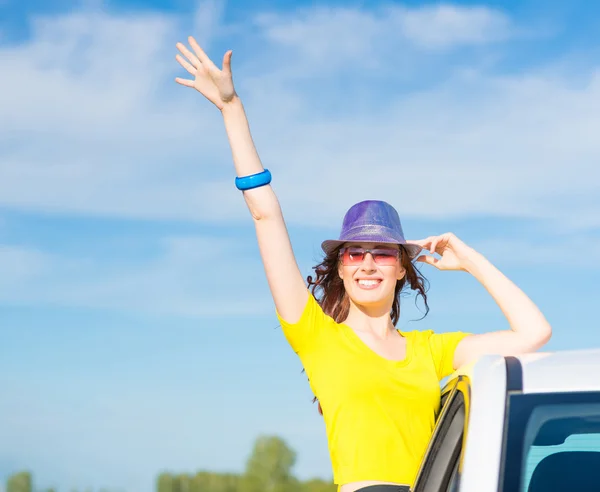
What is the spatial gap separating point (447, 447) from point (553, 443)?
1.14ft

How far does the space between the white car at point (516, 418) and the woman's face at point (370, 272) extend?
1273 millimetres

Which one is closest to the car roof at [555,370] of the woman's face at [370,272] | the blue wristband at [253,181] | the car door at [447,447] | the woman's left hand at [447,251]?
the car door at [447,447]

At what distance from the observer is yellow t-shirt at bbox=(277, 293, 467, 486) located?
12.5ft

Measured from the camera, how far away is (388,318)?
454cm

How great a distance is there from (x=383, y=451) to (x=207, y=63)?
193 centimetres

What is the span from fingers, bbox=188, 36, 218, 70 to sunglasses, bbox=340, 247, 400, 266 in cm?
109

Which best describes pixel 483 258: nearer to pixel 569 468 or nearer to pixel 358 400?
pixel 358 400

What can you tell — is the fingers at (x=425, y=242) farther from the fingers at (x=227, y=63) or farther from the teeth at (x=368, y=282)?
the fingers at (x=227, y=63)

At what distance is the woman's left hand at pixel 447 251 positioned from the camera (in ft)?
16.1

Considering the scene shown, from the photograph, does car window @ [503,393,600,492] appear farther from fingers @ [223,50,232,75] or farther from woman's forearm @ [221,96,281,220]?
fingers @ [223,50,232,75]

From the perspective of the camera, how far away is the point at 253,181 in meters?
4.21

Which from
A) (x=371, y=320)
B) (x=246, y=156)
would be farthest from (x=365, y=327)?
(x=246, y=156)

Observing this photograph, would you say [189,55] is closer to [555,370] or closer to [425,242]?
[425,242]

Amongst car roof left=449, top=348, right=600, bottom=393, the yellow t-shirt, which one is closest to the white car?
car roof left=449, top=348, right=600, bottom=393
